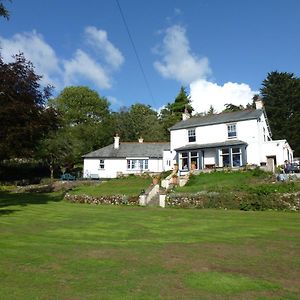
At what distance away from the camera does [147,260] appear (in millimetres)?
9070

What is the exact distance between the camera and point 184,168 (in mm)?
43250

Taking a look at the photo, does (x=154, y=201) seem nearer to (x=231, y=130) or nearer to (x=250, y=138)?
(x=250, y=138)

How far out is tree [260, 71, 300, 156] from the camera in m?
67.7

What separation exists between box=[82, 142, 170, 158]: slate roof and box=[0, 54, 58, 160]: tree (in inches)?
1262

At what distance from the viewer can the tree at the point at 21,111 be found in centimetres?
2005

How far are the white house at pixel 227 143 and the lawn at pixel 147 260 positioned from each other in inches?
990

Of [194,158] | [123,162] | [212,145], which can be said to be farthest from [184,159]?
[123,162]

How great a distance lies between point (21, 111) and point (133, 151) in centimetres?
3602

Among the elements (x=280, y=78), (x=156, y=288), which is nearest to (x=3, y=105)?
(x=156, y=288)

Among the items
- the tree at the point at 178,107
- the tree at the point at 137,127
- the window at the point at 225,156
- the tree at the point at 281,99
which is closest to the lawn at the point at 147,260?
the window at the point at 225,156

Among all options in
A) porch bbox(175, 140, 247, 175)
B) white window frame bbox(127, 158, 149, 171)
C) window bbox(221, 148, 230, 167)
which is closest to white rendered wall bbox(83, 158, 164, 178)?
white window frame bbox(127, 158, 149, 171)

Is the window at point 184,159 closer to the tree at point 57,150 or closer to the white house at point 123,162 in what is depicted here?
the white house at point 123,162

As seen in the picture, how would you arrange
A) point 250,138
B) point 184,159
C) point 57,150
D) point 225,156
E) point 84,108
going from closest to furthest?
point 250,138 < point 225,156 < point 184,159 < point 57,150 < point 84,108

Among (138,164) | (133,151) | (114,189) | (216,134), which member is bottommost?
(114,189)
